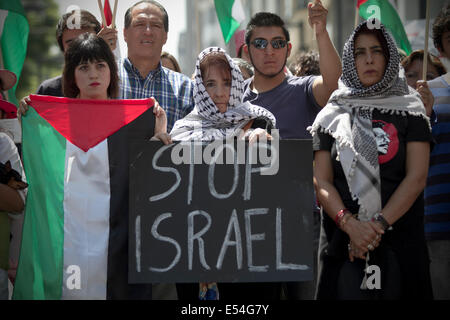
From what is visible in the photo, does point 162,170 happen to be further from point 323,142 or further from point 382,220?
point 382,220

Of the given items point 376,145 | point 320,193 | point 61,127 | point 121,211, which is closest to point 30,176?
point 61,127

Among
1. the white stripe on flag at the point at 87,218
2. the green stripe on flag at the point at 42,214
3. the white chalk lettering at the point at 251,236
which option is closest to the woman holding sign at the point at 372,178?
the white chalk lettering at the point at 251,236

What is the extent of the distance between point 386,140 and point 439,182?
824mm

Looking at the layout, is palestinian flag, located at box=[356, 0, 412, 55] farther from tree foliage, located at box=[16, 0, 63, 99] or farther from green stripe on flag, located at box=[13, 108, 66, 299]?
tree foliage, located at box=[16, 0, 63, 99]

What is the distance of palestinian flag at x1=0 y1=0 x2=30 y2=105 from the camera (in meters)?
5.56

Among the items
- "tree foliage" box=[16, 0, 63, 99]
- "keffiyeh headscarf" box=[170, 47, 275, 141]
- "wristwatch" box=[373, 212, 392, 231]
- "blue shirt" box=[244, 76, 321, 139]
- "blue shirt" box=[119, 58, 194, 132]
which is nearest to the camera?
"wristwatch" box=[373, 212, 392, 231]

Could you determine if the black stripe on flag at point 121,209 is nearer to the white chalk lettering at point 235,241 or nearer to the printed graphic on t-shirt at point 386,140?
the white chalk lettering at point 235,241

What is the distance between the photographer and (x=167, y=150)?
322 cm

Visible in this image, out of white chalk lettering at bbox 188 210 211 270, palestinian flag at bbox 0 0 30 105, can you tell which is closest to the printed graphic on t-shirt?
white chalk lettering at bbox 188 210 211 270

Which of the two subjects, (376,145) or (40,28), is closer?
(376,145)

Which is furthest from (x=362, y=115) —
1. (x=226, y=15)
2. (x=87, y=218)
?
(x=226, y=15)

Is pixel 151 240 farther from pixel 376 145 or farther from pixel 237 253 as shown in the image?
pixel 376 145

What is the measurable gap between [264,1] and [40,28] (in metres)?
12.2

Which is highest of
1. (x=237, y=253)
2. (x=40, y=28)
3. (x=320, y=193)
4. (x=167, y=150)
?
(x=40, y=28)
